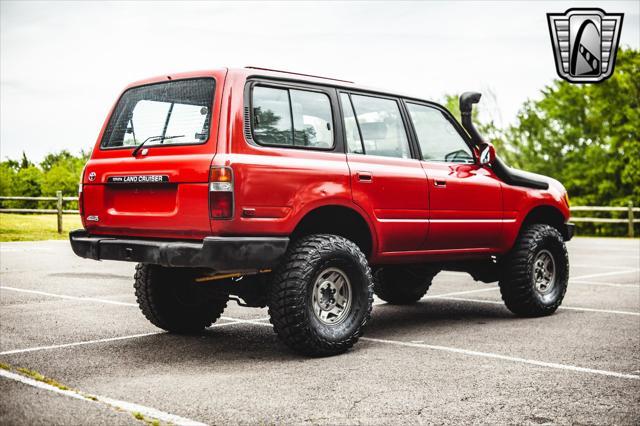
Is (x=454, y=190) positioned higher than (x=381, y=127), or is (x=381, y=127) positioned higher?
(x=381, y=127)

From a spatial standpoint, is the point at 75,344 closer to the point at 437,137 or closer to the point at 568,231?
the point at 437,137

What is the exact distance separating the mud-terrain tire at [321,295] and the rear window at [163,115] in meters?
1.12

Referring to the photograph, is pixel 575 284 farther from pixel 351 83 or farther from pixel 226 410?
pixel 226 410

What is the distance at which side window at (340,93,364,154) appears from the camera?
643cm

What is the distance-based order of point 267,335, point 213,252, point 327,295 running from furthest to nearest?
point 267,335 < point 327,295 < point 213,252

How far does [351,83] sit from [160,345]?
2633 mm

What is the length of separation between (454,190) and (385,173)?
95 centimetres

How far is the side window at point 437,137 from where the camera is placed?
718cm

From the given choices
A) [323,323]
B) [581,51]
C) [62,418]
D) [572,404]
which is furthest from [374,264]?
[581,51]

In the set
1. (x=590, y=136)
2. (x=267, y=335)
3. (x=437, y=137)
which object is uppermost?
(x=590, y=136)

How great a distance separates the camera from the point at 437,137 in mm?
7383

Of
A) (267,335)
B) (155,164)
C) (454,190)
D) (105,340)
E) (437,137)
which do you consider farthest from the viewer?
(437,137)

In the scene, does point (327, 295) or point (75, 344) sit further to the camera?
point (75, 344)

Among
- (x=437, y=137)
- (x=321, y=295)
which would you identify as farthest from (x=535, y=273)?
(x=321, y=295)
